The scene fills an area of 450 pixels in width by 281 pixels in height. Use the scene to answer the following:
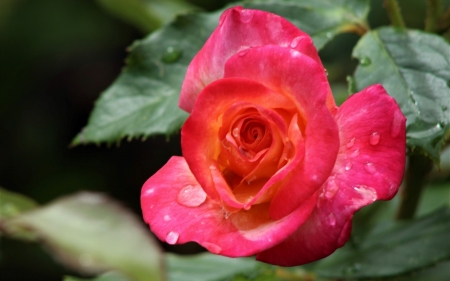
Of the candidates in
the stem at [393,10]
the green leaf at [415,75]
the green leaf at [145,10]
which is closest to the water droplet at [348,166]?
the green leaf at [415,75]

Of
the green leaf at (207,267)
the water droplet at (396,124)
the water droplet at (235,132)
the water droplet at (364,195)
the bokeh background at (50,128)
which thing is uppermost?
the water droplet at (396,124)

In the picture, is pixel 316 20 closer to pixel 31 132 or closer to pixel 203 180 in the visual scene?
pixel 203 180

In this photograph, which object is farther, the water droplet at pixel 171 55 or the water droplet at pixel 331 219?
the water droplet at pixel 171 55

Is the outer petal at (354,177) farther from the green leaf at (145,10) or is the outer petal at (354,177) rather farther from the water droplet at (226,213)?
the green leaf at (145,10)

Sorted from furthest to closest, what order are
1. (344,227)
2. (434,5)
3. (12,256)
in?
(12,256) < (434,5) < (344,227)

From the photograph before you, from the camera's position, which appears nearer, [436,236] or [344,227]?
[344,227]

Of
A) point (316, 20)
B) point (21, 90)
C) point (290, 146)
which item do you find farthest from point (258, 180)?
point (21, 90)
